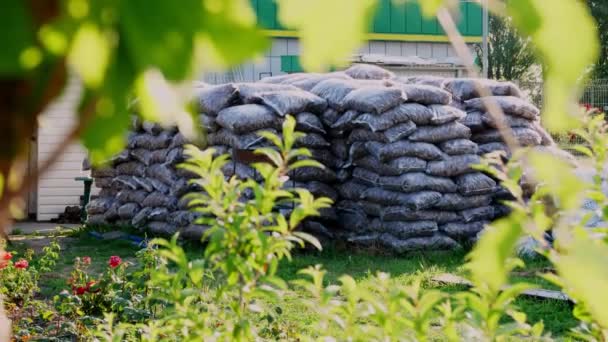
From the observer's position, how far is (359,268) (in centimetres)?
718

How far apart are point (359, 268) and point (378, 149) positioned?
51.0 inches

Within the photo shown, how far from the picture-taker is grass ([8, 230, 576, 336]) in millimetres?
5176

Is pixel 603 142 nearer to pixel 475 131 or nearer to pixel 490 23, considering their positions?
pixel 475 131

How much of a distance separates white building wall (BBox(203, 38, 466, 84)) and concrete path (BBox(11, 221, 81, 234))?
16.1 feet

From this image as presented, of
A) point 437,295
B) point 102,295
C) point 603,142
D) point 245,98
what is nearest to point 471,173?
point 245,98

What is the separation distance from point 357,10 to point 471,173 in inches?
303

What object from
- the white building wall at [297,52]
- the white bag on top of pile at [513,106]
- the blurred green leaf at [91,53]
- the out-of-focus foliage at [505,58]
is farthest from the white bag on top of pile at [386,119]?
the out-of-focus foliage at [505,58]

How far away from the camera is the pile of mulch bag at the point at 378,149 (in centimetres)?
789

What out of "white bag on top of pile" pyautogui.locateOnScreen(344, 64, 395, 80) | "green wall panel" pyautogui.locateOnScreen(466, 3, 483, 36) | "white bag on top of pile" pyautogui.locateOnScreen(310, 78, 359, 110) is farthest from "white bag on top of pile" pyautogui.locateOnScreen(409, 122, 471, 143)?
"green wall panel" pyautogui.locateOnScreen(466, 3, 483, 36)

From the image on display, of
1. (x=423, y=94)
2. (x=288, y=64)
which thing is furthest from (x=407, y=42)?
(x=423, y=94)

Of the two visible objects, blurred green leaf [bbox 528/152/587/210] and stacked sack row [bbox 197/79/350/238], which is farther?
stacked sack row [bbox 197/79/350/238]

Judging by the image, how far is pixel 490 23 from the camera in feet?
101

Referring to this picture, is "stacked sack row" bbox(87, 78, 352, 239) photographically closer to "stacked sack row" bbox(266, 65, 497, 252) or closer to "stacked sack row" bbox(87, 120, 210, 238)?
"stacked sack row" bbox(87, 120, 210, 238)

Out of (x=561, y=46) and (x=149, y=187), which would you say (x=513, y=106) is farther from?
(x=561, y=46)
